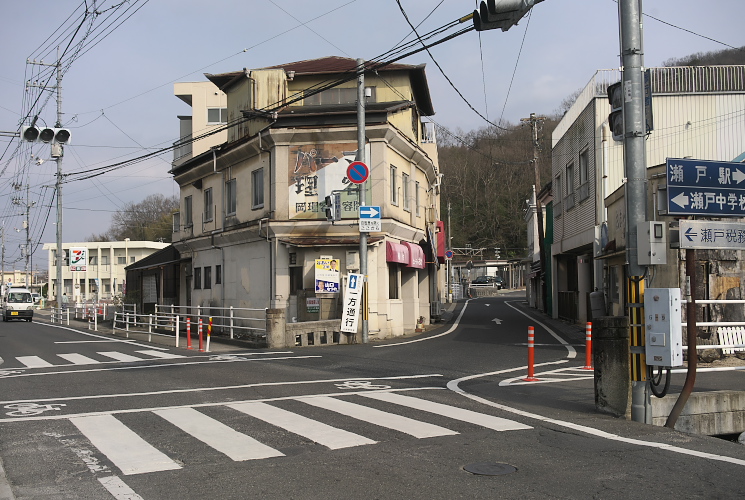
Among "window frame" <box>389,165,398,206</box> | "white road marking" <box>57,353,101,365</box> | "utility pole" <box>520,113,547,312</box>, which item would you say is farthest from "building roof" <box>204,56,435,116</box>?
"white road marking" <box>57,353,101,365</box>

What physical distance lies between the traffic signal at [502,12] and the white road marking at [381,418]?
6.06m

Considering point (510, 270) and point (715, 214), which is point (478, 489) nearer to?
point (715, 214)

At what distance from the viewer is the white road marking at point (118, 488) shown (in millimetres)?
5375

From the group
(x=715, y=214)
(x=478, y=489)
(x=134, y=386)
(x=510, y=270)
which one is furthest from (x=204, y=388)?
(x=510, y=270)

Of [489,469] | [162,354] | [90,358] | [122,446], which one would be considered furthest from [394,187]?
[489,469]

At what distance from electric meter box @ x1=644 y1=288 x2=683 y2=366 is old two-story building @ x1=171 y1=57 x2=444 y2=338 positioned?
13.8 meters

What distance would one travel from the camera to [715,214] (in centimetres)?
848

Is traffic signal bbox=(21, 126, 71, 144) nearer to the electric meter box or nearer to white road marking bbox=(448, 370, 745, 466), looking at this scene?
white road marking bbox=(448, 370, 745, 466)

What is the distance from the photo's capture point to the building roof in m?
26.7

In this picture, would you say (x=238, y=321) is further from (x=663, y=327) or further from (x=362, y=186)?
(x=663, y=327)

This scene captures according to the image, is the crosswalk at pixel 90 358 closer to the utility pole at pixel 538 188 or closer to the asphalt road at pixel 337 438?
the asphalt road at pixel 337 438

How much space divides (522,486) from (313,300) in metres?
18.0

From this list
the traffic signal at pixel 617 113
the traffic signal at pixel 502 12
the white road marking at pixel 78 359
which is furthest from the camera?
the white road marking at pixel 78 359

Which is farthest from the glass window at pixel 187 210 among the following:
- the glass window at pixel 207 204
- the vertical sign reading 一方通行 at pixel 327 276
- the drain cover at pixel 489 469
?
the drain cover at pixel 489 469
